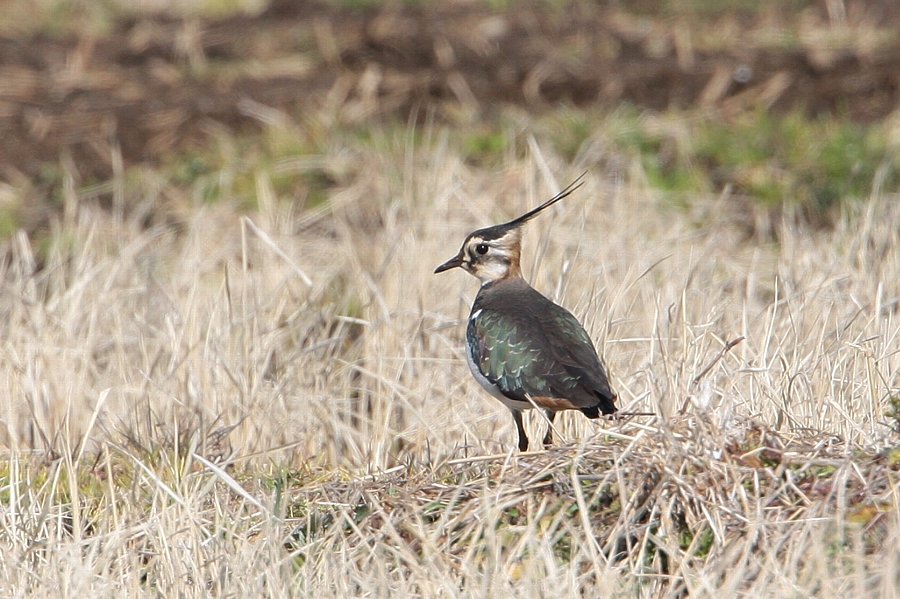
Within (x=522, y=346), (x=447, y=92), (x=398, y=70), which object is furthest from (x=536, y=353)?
(x=398, y=70)

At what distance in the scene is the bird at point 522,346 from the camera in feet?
16.0

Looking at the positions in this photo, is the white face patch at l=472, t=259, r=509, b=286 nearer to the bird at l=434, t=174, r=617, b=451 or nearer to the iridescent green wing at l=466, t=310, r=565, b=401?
the bird at l=434, t=174, r=617, b=451

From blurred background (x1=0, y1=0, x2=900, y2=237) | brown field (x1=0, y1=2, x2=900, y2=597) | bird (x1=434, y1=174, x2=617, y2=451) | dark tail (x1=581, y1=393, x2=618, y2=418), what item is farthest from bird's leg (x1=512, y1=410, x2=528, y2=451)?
blurred background (x1=0, y1=0, x2=900, y2=237)

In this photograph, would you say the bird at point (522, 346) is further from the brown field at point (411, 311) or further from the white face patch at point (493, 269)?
the brown field at point (411, 311)

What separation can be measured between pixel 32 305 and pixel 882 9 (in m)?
8.14

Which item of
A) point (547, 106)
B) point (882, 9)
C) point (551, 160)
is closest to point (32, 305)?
point (551, 160)

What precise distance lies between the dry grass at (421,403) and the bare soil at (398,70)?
1.15m

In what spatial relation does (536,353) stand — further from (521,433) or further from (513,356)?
(521,433)

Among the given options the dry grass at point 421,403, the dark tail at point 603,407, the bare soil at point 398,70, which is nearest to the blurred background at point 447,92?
the bare soil at point 398,70

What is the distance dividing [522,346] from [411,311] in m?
1.65

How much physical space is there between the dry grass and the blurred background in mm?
396

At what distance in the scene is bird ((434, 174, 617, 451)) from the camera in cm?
487

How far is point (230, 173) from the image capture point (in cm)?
928

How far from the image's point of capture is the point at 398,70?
436 inches
